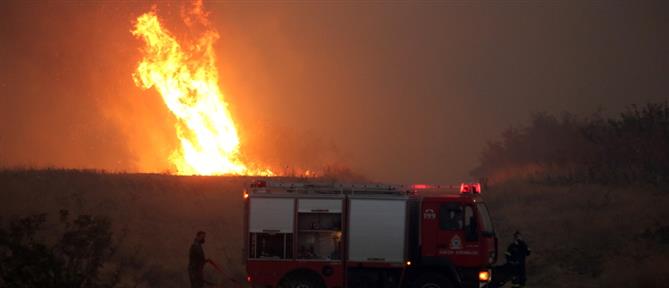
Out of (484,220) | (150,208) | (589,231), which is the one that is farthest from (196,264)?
(589,231)

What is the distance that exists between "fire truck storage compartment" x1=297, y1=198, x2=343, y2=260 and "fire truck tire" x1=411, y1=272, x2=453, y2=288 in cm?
204

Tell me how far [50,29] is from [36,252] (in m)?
43.5

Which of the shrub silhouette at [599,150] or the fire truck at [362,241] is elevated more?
the shrub silhouette at [599,150]

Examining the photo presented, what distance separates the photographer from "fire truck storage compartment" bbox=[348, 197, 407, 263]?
2103cm

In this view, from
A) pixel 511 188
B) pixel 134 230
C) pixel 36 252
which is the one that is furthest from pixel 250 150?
pixel 36 252

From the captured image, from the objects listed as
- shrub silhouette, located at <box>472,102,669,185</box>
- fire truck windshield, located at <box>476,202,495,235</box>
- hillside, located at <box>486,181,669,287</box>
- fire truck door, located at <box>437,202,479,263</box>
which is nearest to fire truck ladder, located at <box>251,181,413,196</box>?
fire truck door, located at <box>437,202,479,263</box>

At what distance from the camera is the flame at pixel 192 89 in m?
44.5

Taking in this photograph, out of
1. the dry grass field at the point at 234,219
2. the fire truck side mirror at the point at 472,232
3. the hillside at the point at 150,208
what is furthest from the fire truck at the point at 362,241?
the hillside at the point at 150,208

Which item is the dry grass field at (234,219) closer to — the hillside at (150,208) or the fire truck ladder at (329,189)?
the hillside at (150,208)

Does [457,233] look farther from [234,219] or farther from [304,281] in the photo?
[234,219]

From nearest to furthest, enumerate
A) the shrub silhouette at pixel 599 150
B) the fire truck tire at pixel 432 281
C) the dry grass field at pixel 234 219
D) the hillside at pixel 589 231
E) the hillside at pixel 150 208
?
1. the fire truck tire at pixel 432 281
2. the hillside at pixel 589 231
3. the dry grass field at pixel 234 219
4. the hillside at pixel 150 208
5. the shrub silhouette at pixel 599 150

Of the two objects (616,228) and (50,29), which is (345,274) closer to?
(616,228)

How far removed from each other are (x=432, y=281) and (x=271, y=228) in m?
4.13

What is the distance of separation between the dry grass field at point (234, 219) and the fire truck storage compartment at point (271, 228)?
122 inches
